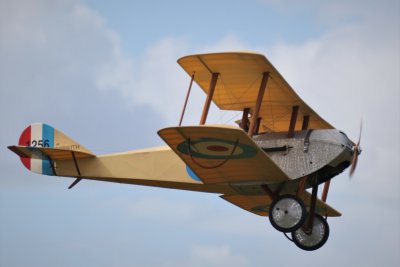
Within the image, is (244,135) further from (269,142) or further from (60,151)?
(60,151)

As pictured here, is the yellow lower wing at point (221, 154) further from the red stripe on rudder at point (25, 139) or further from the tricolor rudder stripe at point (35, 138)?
the red stripe on rudder at point (25, 139)

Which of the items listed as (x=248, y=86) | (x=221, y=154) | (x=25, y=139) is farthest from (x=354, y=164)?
(x=25, y=139)

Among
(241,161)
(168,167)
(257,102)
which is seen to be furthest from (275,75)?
(168,167)

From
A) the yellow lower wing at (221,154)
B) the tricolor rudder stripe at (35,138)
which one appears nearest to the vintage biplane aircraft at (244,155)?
the yellow lower wing at (221,154)

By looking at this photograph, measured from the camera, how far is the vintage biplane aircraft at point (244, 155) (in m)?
16.6

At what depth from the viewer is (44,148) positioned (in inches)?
766

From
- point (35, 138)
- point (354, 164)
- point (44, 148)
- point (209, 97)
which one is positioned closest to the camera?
point (209, 97)

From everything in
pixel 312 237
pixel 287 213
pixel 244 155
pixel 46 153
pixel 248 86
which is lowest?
pixel 312 237

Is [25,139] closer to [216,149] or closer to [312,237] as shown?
[216,149]

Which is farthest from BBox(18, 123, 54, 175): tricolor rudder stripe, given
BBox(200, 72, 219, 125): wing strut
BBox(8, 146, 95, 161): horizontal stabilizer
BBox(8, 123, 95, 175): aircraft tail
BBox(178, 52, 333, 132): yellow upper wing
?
BBox(200, 72, 219, 125): wing strut

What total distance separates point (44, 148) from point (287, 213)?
562 centimetres

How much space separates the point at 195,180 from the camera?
18.6 m

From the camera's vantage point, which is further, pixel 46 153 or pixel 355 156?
pixel 46 153

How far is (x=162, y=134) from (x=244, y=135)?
1.46m
